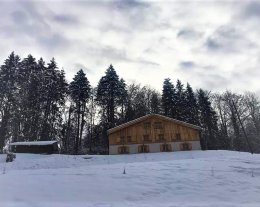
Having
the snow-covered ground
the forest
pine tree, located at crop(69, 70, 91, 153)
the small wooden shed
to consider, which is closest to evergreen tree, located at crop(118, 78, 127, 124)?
the forest

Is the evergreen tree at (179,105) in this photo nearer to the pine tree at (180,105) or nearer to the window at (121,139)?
the pine tree at (180,105)

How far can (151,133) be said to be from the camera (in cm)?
4381

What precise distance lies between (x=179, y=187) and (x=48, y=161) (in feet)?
77.3

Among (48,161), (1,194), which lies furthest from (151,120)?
(1,194)

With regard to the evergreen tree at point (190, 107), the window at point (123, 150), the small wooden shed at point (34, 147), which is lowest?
the window at point (123, 150)

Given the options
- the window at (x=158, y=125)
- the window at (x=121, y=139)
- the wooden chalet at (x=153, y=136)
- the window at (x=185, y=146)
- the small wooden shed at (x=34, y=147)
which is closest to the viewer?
the small wooden shed at (x=34, y=147)

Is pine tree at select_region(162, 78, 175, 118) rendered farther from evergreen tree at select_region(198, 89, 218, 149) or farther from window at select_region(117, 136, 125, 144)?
window at select_region(117, 136, 125, 144)

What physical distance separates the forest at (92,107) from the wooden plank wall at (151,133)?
272 inches

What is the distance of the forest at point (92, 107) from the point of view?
4762cm

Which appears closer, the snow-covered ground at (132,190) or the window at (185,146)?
the snow-covered ground at (132,190)

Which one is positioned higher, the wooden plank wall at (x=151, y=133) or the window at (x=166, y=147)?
the wooden plank wall at (x=151, y=133)

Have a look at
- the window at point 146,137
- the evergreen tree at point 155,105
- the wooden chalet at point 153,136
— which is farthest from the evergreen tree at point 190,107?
the window at point 146,137

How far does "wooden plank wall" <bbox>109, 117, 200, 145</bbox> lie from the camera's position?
43406 millimetres

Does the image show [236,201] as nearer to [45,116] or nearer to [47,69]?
[45,116]
